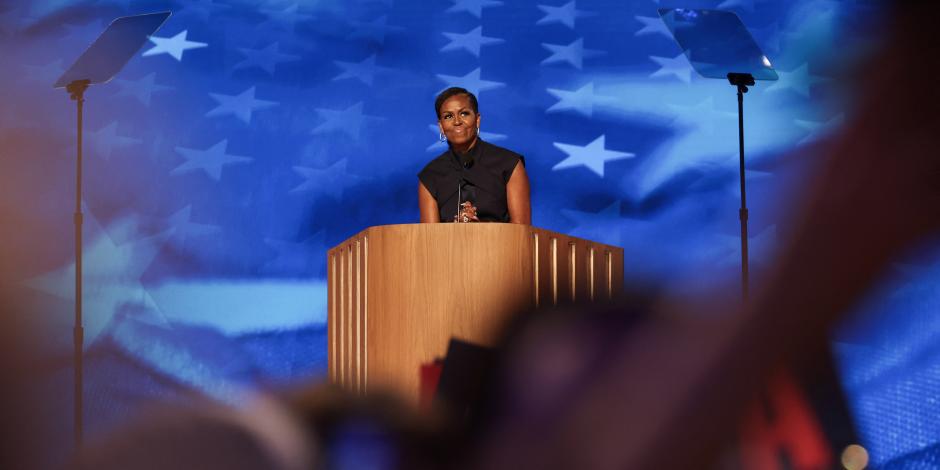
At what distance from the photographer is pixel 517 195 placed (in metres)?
3.09

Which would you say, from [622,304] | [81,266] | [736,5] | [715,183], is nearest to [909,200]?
[715,183]

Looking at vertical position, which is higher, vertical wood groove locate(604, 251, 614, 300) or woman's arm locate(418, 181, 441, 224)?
woman's arm locate(418, 181, 441, 224)

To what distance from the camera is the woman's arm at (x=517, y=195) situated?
3092 millimetres

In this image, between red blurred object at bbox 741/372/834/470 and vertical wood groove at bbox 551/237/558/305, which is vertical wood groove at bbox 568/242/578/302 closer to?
vertical wood groove at bbox 551/237/558/305

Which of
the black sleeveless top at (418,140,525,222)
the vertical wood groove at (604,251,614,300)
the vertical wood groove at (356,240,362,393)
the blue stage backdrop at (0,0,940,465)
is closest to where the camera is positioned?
the vertical wood groove at (356,240,362,393)

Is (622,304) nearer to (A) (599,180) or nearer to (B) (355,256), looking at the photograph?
(B) (355,256)

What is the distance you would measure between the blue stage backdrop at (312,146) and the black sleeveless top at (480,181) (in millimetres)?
1286

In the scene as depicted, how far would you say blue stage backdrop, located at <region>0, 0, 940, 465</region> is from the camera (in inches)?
169

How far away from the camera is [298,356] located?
14.0 feet

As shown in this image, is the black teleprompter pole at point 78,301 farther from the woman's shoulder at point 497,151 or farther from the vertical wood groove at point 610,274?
the vertical wood groove at point 610,274

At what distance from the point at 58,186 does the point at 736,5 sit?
3.27m

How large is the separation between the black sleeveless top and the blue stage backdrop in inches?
50.6

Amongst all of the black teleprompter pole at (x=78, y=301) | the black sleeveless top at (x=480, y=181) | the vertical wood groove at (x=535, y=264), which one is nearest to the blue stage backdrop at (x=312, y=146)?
the black teleprompter pole at (x=78, y=301)

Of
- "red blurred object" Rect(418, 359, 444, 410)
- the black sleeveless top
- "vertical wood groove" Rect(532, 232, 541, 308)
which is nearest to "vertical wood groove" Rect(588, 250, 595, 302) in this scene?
"vertical wood groove" Rect(532, 232, 541, 308)
